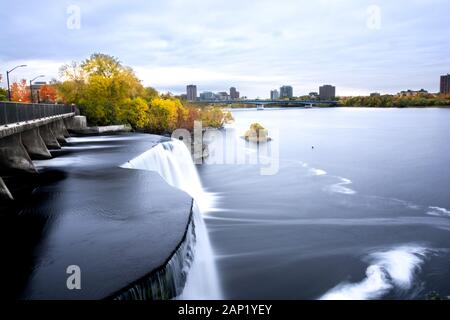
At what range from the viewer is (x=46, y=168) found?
2134cm

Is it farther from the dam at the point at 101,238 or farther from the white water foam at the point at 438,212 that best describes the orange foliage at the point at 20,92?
the white water foam at the point at 438,212

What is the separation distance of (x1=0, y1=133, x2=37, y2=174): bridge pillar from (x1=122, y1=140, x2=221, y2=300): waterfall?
468 cm

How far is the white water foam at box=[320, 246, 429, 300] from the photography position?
12.7 m

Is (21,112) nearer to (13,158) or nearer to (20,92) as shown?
(13,158)

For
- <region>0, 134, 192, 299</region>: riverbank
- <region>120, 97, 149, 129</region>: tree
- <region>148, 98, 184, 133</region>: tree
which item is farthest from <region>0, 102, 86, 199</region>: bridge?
<region>148, 98, 184, 133</region>: tree

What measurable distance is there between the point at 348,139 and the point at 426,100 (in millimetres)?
130401

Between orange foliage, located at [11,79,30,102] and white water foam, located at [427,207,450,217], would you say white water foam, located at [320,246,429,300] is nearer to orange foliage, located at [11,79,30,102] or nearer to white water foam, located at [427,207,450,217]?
white water foam, located at [427,207,450,217]

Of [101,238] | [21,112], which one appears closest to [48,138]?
[21,112]

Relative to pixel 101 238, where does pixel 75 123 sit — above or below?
above

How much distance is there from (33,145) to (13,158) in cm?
561

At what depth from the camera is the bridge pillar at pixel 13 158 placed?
19297 millimetres

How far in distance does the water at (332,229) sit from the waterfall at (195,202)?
67cm

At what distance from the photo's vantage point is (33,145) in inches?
981
